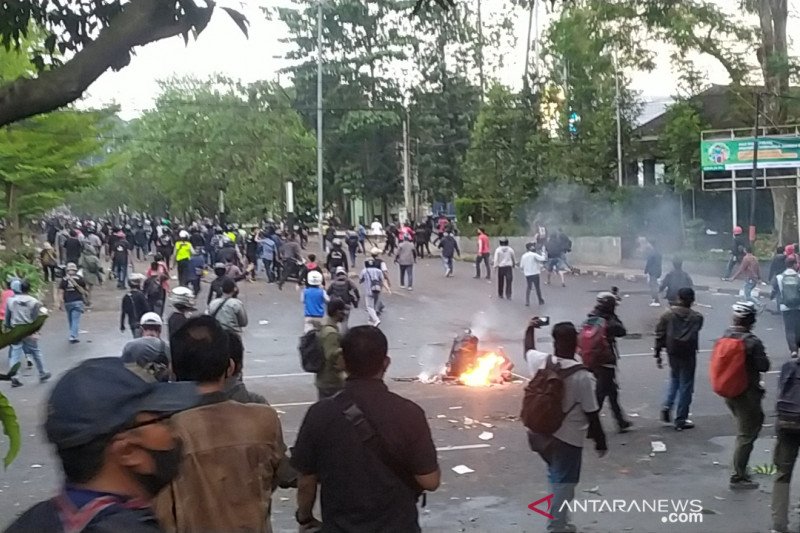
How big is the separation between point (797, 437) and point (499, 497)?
2402 millimetres

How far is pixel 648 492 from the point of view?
795 centimetres

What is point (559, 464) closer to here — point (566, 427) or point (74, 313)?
point (566, 427)

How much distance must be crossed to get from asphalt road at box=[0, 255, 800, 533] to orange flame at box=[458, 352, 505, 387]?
10.5 inches

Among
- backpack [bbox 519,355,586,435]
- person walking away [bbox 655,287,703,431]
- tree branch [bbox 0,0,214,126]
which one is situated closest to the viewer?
tree branch [bbox 0,0,214,126]

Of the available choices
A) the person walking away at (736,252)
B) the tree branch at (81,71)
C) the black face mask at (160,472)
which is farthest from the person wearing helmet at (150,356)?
the person walking away at (736,252)

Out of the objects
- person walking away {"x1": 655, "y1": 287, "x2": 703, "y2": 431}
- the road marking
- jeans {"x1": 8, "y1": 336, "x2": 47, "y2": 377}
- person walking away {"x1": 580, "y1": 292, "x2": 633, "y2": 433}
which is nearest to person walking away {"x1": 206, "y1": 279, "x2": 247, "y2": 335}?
the road marking

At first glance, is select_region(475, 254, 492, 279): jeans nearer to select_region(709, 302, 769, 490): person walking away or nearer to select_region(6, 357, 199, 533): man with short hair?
select_region(709, 302, 769, 490): person walking away

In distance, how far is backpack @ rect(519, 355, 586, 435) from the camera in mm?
6324

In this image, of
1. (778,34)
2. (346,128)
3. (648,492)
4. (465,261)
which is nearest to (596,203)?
(465,261)

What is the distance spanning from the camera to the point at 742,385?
777 centimetres

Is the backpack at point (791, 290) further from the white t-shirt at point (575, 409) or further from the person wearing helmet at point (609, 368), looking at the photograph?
the white t-shirt at point (575, 409)

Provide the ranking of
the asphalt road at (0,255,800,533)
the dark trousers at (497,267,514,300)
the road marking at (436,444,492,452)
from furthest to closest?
the dark trousers at (497,267,514,300)
the road marking at (436,444,492,452)
the asphalt road at (0,255,800,533)

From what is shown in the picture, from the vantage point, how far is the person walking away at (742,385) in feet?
25.6

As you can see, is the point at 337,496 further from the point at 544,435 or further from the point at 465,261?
the point at 465,261
